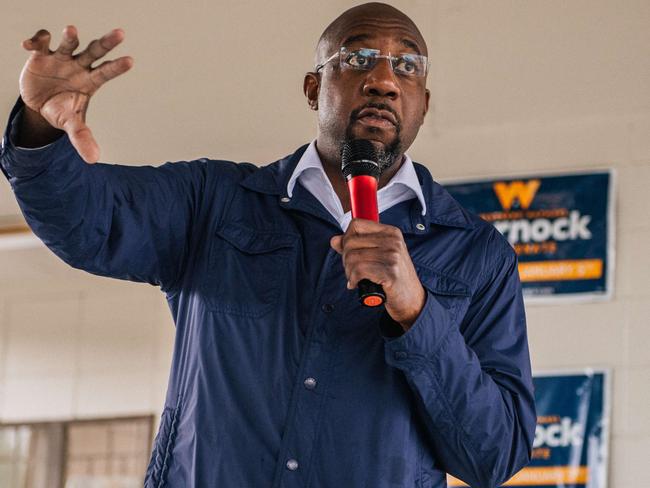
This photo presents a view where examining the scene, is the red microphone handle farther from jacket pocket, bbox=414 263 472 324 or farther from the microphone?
jacket pocket, bbox=414 263 472 324

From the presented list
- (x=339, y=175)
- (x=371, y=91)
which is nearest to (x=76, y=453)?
(x=339, y=175)

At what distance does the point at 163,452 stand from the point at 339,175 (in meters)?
0.51

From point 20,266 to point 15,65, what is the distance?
1443 millimetres

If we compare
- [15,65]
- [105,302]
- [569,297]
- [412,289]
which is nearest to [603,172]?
[569,297]

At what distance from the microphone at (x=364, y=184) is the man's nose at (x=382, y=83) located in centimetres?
11

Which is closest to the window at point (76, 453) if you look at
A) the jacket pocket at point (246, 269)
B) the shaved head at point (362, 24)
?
the shaved head at point (362, 24)

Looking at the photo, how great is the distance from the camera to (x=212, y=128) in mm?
5074

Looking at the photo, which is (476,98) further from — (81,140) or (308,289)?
(81,140)

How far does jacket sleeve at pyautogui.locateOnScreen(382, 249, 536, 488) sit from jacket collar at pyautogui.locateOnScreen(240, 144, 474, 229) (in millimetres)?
93

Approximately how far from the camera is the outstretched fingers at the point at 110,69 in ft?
4.81

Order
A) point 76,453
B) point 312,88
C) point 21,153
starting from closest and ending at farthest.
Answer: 1. point 21,153
2. point 312,88
3. point 76,453

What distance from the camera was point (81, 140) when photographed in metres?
1.51

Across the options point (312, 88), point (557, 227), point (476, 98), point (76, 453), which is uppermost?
point (476, 98)

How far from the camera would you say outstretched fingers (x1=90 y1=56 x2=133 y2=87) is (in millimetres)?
1466
